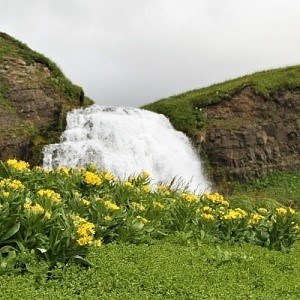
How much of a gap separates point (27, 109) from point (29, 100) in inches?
12.2

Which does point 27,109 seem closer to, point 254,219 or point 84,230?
point 254,219

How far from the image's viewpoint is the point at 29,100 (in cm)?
1809

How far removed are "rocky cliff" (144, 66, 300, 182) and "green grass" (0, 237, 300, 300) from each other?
14501 mm

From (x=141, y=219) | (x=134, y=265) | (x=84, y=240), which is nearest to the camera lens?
(x=84, y=240)

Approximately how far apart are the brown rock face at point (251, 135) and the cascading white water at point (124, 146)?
2.98 feet

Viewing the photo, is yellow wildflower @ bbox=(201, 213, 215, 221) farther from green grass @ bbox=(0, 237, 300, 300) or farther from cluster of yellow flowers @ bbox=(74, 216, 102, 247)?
cluster of yellow flowers @ bbox=(74, 216, 102, 247)

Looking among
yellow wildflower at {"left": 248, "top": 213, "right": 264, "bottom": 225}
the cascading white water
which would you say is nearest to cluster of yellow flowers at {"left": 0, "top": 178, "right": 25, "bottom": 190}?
yellow wildflower at {"left": 248, "top": 213, "right": 264, "bottom": 225}

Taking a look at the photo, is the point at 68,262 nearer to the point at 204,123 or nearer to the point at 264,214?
the point at 264,214

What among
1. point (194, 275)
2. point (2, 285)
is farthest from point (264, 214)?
point (2, 285)

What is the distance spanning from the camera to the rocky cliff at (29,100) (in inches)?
673

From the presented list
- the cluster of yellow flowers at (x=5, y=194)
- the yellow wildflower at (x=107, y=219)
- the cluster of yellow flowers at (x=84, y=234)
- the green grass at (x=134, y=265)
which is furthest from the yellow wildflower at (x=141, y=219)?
the cluster of yellow flowers at (x=5, y=194)

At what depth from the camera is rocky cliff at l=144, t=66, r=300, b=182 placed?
1992 cm

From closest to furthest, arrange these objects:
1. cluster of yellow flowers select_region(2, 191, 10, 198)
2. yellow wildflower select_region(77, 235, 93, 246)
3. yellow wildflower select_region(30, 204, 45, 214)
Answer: yellow wildflower select_region(77, 235, 93, 246) → yellow wildflower select_region(30, 204, 45, 214) → cluster of yellow flowers select_region(2, 191, 10, 198)

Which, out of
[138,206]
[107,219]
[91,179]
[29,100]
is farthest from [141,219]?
[29,100]
